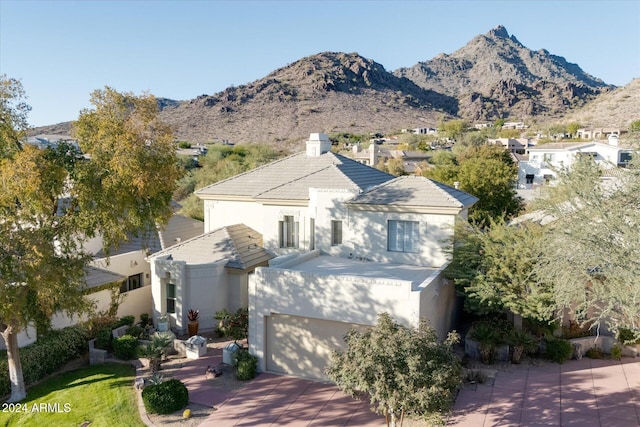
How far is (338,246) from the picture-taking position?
77.4 feet

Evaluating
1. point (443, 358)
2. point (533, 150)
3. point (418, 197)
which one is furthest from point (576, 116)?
point (443, 358)

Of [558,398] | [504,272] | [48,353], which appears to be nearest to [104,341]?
[48,353]

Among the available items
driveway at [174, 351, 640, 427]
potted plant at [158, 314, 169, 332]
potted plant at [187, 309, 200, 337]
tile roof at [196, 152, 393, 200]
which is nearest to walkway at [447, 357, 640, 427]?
driveway at [174, 351, 640, 427]

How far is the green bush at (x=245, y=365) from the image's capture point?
1811cm

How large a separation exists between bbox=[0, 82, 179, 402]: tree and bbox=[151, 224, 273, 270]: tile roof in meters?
5.76

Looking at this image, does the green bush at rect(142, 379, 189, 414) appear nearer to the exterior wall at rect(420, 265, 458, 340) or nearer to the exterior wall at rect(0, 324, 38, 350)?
the exterior wall at rect(0, 324, 38, 350)

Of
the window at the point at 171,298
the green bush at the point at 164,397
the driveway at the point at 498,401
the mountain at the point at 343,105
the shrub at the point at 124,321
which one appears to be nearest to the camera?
the driveway at the point at 498,401

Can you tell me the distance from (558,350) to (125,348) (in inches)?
681

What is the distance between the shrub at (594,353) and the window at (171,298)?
18.2m

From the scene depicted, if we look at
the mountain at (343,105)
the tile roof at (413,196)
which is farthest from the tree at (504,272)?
the mountain at (343,105)

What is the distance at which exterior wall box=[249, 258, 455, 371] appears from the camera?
1680 centimetres

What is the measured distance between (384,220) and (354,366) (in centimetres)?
1030

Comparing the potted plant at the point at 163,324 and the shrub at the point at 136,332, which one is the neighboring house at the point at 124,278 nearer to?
the shrub at the point at 136,332

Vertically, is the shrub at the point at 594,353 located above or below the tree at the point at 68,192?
below
